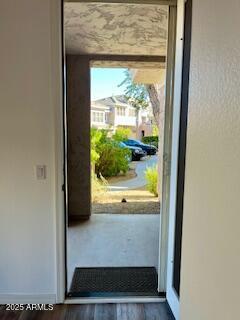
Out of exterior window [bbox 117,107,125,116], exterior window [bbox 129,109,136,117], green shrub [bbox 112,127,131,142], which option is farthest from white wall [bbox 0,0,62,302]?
exterior window [bbox 129,109,136,117]

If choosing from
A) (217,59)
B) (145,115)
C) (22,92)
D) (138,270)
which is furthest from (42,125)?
(145,115)

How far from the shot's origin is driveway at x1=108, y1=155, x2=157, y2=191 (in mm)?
7035

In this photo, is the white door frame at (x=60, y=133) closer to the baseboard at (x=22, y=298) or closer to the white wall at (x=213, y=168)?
the baseboard at (x=22, y=298)

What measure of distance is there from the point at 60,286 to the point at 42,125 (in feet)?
4.09

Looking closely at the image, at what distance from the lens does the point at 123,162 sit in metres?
7.39

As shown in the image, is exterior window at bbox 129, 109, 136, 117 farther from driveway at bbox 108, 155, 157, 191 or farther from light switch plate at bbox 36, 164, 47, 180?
light switch plate at bbox 36, 164, 47, 180

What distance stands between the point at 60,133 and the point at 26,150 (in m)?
0.28

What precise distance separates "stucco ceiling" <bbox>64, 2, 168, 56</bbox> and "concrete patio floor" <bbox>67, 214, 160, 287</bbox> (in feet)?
7.87

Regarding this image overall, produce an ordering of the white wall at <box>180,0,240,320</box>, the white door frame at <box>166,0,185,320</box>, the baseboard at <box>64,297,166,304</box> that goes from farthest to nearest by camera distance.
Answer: the baseboard at <box>64,297,166,304</box> < the white door frame at <box>166,0,185,320</box> < the white wall at <box>180,0,240,320</box>

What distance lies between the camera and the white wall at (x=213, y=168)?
3.16 ft

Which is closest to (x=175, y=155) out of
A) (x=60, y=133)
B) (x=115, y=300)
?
(x=60, y=133)

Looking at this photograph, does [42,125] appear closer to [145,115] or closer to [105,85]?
[105,85]

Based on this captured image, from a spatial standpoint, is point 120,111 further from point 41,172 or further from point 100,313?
point 100,313

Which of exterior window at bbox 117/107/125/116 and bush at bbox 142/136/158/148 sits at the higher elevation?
exterior window at bbox 117/107/125/116
